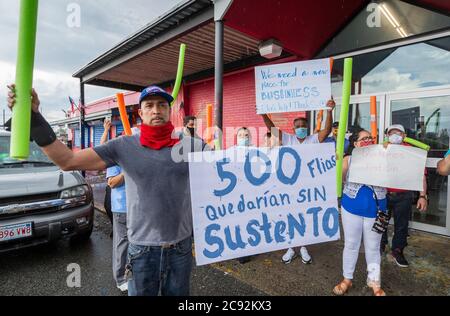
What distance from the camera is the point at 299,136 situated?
3355mm

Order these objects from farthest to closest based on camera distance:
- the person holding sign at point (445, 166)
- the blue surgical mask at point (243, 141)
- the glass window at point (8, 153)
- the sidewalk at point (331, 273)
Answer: the glass window at point (8, 153), the blue surgical mask at point (243, 141), the sidewalk at point (331, 273), the person holding sign at point (445, 166)

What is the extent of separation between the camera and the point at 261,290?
2.96m

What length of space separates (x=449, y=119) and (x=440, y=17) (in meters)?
1.60

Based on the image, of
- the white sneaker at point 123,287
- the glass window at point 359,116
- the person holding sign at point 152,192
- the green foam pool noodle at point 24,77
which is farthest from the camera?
the glass window at point 359,116

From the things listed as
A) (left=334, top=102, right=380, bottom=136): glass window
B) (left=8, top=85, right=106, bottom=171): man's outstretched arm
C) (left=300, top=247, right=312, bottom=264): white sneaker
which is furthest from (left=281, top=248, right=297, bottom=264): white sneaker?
(left=334, top=102, right=380, bottom=136): glass window

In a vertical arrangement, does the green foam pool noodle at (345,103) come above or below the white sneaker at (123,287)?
above

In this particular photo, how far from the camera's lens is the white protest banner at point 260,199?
6.54 feet

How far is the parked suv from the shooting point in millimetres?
3176

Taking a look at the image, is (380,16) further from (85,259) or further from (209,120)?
(85,259)

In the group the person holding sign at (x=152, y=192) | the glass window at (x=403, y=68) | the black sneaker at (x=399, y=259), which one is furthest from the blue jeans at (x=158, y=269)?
the glass window at (x=403, y=68)

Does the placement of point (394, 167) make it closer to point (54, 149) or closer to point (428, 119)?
point (54, 149)

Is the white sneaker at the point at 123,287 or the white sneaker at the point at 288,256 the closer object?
the white sneaker at the point at 123,287

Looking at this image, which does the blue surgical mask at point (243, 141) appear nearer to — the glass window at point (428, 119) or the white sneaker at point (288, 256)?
the white sneaker at point (288, 256)

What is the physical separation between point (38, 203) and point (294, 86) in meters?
3.37
